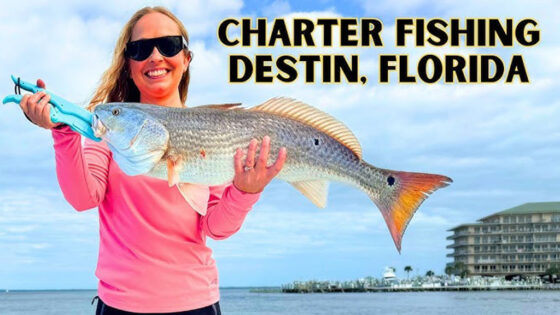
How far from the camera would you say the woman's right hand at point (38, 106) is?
2521 mm

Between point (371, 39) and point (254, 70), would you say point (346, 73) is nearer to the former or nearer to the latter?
point (371, 39)

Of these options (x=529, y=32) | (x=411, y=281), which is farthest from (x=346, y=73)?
(x=411, y=281)

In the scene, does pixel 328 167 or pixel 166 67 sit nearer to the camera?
pixel 328 167

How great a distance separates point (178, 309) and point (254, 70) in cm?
408

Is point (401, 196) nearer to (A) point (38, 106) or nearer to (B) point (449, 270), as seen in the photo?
(A) point (38, 106)

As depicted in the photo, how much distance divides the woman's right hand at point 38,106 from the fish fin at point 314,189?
1.06 meters

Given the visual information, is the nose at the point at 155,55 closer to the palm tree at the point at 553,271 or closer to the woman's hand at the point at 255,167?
the woman's hand at the point at 255,167

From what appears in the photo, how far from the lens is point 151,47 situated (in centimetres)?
326

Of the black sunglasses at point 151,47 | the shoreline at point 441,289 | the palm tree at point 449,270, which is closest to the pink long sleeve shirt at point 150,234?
the black sunglasses at point 151,47

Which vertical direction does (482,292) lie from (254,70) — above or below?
below

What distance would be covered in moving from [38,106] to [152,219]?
95cm

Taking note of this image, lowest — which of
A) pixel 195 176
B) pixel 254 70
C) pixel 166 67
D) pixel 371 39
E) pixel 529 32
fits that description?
pixel 195 176

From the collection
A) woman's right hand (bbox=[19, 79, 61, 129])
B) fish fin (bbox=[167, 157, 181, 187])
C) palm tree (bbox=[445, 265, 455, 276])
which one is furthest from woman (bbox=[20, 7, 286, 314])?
palm tree (bbox=[445, 265, 455, 276])

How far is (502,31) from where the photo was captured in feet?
29.1
